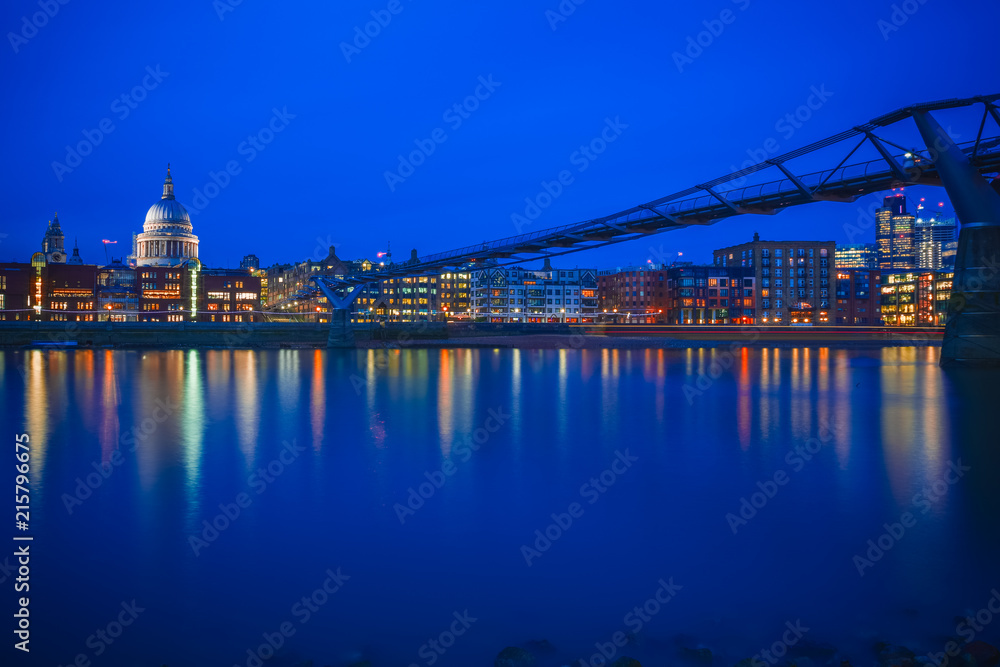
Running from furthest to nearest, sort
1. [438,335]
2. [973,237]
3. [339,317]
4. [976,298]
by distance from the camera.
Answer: [438,335]
[339,317]
[976,298]
[973,237]

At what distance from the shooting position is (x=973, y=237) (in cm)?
2672

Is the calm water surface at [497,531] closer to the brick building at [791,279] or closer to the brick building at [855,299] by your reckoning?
the brick building at [791,279]

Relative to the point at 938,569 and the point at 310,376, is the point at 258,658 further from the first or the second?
the point at 310,376

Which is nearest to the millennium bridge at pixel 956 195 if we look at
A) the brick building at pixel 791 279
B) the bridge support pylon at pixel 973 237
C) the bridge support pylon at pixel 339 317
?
the bridge support pylon at pixel 973 237

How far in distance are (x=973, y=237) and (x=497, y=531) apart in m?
26.9

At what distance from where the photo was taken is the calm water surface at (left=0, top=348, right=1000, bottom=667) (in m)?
5.96

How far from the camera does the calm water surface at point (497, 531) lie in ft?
19.6

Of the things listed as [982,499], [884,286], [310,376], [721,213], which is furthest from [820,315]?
[982,499]

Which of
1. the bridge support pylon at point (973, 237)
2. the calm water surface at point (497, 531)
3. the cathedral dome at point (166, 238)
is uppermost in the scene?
the cathedral dome at point (166, 238)

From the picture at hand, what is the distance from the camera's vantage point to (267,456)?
13344 millimetres

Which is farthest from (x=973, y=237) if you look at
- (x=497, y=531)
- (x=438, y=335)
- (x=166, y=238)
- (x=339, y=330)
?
(x=166, y=238)

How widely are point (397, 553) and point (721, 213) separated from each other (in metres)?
31.6

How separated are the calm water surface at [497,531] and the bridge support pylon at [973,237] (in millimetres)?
11744

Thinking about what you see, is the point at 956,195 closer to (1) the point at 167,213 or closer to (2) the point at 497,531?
(2) the point at 497,531
